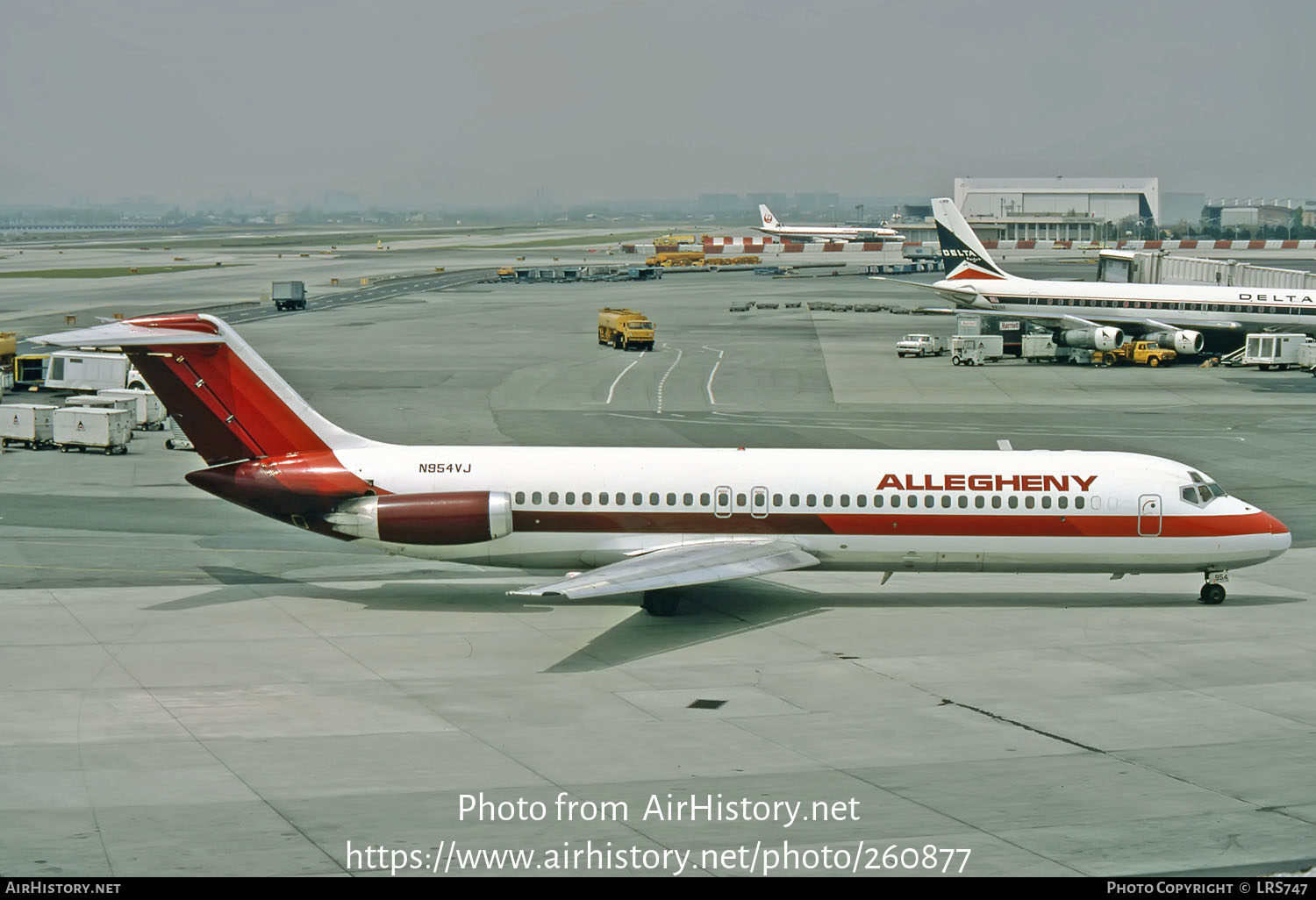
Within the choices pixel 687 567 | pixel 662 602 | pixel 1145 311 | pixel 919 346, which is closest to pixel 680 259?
A: pixel 919 346

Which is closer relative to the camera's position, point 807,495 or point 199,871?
point 199,871

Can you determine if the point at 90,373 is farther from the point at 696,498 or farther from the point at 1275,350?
the point at 1275,350

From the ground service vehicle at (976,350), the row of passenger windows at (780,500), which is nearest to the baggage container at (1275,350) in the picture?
the ground service vehicle at (976,350)

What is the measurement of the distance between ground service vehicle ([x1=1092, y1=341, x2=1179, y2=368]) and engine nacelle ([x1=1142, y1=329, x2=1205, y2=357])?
0.35 m

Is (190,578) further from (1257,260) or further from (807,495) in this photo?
(1257,260)

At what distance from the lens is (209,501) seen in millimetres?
43062

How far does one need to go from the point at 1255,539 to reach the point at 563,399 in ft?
125

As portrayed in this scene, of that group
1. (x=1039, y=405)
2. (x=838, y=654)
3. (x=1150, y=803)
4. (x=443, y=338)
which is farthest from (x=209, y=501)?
(x=443, y=338)

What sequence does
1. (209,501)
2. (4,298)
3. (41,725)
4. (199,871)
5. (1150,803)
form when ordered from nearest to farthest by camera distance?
(199,871) → (1150,803) → (41,725) → (209,501) → (4,298)

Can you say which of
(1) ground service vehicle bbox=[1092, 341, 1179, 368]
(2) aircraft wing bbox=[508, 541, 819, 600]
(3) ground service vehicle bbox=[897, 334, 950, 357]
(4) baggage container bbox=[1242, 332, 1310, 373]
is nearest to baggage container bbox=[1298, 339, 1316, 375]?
(4) baggage container bbox=[1242, 332, 1310, 373]

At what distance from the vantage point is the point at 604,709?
2439 cm

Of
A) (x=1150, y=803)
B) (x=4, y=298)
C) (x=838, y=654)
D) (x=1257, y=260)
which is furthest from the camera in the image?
(x=1257, y=260)

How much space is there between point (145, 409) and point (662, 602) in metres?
31.8

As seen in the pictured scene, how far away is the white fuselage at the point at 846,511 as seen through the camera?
3103 centimetres
